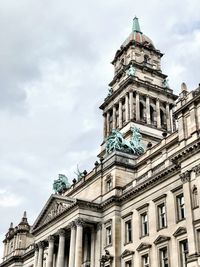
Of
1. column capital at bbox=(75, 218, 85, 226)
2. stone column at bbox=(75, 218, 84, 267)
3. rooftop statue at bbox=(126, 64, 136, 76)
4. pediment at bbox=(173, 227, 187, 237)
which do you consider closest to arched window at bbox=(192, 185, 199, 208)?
pediment at bbox=(173, 227, 187, 237)

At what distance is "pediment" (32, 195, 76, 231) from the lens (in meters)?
52.9

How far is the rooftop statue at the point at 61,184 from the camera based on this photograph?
2576 inches

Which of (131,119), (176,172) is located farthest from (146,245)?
(131,119)

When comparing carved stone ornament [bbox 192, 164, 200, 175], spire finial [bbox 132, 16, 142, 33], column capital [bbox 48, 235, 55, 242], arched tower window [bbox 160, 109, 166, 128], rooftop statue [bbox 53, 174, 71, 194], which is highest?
spire finial [bbox 132, 16, 142, 33]

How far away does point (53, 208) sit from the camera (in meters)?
56.6

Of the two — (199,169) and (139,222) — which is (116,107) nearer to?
(139,222)

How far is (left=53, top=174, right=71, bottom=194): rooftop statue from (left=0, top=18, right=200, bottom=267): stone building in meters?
0.18

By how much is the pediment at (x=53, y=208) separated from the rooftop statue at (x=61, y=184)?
22.7 ft

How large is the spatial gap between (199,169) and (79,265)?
1807 cm

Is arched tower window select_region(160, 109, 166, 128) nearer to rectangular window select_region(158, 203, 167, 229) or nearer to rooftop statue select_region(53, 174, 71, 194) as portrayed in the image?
rooftop statue select_region(53, 174, 71, 194)

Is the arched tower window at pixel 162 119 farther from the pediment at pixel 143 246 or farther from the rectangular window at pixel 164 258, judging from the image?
the rectangular window at pixel 164 258

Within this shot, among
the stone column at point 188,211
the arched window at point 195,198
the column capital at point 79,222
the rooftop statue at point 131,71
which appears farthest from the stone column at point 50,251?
the rooftop statue at point 131,71

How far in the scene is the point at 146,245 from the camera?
43375mm

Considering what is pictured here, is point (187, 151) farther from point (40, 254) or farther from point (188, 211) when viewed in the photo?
point (40, 254)
